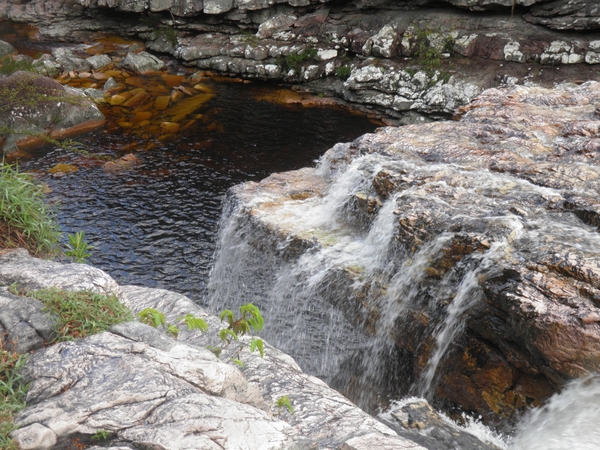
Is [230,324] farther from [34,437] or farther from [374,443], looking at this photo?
[34,437]

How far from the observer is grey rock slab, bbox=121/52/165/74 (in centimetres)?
2464

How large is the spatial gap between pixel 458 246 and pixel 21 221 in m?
5.66

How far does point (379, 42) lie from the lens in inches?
856

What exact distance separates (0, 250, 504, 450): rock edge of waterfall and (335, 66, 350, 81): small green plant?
1823cm

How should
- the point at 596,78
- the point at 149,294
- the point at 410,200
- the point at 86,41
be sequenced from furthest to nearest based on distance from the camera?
the point at 86,41 < the point at 596,78 < the point at 410,200 < the point at 149,294

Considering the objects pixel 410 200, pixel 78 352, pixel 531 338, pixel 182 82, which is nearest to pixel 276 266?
pixel 410 200

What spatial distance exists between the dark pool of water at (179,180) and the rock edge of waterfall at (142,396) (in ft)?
20.8

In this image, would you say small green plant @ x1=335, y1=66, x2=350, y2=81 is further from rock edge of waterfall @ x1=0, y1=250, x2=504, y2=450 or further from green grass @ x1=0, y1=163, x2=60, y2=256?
rock edge of waterfall @ x1=0, y1=250, x2=504, y2=450

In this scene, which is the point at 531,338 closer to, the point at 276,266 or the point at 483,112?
the point at 276,266

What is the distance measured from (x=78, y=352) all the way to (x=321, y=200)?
23.4ft

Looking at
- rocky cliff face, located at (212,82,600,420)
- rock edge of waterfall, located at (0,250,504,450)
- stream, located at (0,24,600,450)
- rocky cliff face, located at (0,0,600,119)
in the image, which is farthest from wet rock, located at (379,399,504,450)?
rocky cliff face, located at (0,0,600,119)

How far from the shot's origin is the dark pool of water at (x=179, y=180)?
41.7 ft

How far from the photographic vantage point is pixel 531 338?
6297 mm

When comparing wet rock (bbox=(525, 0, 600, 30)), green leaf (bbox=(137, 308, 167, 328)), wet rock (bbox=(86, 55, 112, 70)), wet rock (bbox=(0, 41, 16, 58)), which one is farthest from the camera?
wet rock (bbox=(0, 41, 16, 58))
